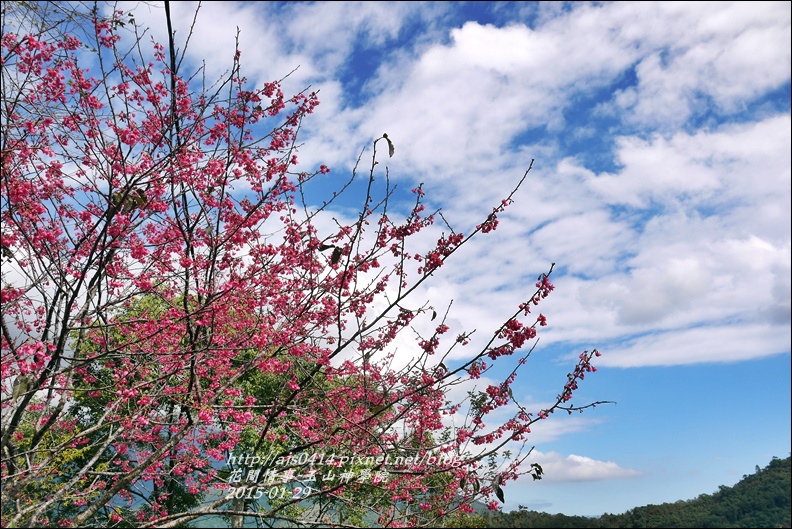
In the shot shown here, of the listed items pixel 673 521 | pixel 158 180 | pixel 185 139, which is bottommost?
pixel 673 521

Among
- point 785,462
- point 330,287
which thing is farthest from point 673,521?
point 330,287

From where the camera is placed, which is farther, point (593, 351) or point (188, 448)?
point (188, 448)

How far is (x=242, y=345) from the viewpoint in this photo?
6570 millimetres

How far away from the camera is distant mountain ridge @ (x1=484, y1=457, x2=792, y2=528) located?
41.3m

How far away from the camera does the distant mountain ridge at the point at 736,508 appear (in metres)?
41.3

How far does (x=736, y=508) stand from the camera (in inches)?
2165

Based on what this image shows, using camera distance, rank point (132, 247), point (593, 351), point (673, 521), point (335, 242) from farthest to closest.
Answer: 1. point (673, 521)
2. point (335, 242)
3. point (593, 351)
4. point (132, 247)

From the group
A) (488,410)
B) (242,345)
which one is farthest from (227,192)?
(488,410)

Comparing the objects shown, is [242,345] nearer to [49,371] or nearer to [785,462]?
[49,371]

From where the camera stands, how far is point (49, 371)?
582cm

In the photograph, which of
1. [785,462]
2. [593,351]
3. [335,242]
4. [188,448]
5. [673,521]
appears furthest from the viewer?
[785,462]

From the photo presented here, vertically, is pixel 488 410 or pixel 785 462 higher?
pixel 785 462

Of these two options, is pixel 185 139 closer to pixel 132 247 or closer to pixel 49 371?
pixel 132 247

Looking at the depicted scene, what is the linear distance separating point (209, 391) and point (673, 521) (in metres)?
47.4
